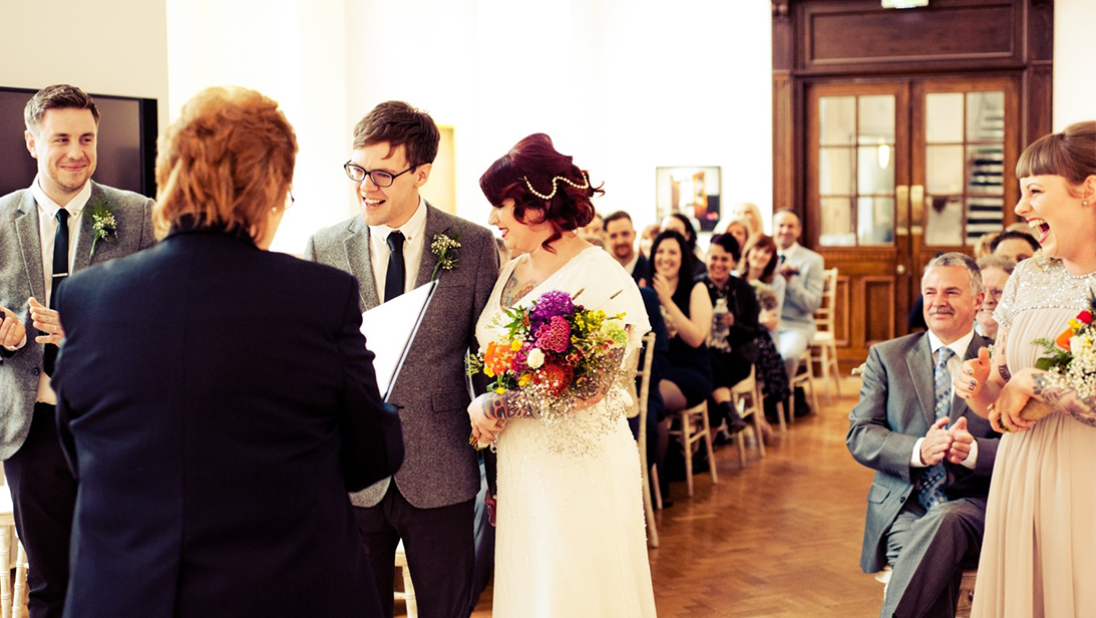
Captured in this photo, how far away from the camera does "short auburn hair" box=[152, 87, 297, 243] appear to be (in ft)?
5.88

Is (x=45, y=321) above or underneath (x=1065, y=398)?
above

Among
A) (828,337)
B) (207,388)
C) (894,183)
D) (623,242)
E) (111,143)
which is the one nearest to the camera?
(207,388)

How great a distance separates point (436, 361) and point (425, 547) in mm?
489

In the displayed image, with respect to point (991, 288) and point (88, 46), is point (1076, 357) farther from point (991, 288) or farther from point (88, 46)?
point (88, 46)

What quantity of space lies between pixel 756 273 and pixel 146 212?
20.6ft

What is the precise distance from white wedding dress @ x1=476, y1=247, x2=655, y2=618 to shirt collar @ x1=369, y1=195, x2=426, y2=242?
0.29 meters

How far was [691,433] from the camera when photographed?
7375mm

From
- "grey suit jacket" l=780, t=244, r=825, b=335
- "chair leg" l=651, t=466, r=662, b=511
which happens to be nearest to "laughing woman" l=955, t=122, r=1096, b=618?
"chair leg" l=651, t=466, r=662, b=511

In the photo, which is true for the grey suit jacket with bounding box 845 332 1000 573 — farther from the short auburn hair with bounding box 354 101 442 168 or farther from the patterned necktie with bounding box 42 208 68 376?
the patterned necktie with bounding box 42 208 68 376

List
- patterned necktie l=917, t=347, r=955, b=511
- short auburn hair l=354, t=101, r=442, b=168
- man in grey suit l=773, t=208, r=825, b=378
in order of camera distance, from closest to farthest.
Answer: short auburn hair l=354, t=101, r=442, b=168
patterned necktie l=917, t=347, r=955, b=511
man in grey suit l=773, t=208, r=825, b=378

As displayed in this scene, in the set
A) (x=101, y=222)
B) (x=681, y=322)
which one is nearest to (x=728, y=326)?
(x=681, y=322)

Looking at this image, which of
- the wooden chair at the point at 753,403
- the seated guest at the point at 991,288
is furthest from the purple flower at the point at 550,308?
the wooden chair at the point at 753,403

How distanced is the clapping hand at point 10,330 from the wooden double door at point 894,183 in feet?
33.3

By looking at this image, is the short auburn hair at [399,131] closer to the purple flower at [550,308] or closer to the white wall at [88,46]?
the purple flower at [550,308]
